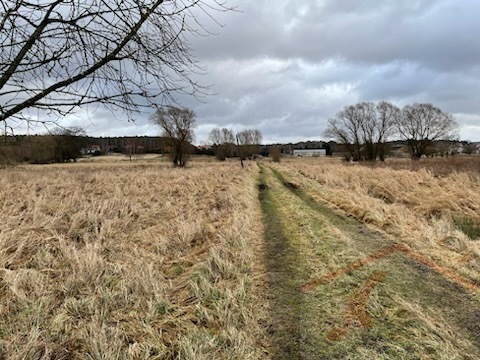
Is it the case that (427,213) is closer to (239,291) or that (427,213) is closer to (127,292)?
(239,291)

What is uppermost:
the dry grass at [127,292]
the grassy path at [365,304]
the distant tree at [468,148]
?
the distant tree at [468,148]

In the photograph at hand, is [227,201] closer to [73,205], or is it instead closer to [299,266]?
[73,205]

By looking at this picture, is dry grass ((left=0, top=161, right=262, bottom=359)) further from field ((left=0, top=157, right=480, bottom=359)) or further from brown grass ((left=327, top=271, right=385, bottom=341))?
brown grass ((left=327, top=271, right=385, bottom=341))

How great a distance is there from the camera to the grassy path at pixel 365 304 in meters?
3.06

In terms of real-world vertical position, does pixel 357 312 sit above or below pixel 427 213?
above

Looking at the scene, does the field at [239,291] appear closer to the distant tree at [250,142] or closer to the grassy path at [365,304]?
the grassy path at [365,304]

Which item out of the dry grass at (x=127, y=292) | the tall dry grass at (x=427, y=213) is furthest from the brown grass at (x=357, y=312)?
the tall dry grass at (x=427, y=213)

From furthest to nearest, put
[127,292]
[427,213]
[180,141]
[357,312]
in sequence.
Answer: [180,141] < [427,213] < [127,292] < [357,312]

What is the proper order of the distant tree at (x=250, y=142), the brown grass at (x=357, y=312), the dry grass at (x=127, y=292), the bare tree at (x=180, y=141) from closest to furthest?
the dry grass at (x=127, y=292), the brown grass at (x=357, y=312), the bare tree at (x=180, y=141), the distant tree at (x=250, y=142)

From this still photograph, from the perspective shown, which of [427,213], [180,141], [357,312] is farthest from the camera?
[180,141]

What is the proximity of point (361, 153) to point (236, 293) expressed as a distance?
65.7 m

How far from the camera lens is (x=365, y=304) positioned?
12.6 feet

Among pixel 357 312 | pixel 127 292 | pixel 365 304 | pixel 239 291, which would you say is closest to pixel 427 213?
pixel 365 304

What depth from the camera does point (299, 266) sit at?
529 centimetres
